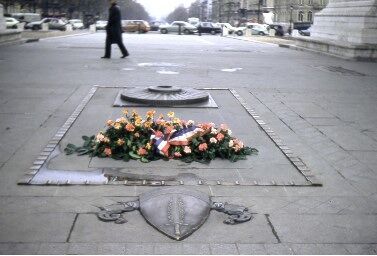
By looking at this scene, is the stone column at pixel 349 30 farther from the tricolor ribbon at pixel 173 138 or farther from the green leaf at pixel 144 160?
the green leaf at pixel 144 160

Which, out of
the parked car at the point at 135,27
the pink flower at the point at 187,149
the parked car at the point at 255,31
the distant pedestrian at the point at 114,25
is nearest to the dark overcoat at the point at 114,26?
the distant pedestrian at the point at 114,25

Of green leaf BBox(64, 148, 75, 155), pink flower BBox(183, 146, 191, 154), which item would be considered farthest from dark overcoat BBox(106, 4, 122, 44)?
pink flower BBox(183, 146, 191, 154)

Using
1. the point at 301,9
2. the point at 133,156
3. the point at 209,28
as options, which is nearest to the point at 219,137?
the point at 133,156

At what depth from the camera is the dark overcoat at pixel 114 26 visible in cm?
1656

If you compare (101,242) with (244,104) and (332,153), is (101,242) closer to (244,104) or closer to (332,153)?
(332,153)

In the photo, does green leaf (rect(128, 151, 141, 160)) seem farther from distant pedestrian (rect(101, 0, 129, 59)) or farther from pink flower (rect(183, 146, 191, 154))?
distant pedestrian (rect(101, 0, 129, 59))

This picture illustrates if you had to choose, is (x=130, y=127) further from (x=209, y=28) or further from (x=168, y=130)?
(x=209, y=28)

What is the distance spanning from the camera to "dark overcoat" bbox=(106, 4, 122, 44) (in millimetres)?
16562

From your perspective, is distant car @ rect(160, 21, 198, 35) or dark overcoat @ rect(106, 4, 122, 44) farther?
distant car @ rect(160, 21, 198, 35)

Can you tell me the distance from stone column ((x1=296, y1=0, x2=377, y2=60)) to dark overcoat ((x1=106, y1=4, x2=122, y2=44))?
9.02 m

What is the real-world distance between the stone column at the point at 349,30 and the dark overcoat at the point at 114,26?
9.02 m

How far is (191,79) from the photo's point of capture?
12.4 metres

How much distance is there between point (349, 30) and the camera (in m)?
20.2

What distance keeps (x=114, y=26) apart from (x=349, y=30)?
396 inches
